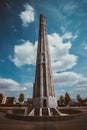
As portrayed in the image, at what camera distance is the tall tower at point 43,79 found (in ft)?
101

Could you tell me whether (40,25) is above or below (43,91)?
above

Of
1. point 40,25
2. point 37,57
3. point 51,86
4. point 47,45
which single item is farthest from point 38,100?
point 40,25

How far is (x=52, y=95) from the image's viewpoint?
107ft

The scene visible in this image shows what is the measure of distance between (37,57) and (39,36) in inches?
267

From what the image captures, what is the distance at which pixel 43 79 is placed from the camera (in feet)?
108

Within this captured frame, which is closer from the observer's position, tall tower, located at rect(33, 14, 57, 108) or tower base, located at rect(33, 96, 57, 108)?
tower base, located at rect(33, 96, 57, 108)

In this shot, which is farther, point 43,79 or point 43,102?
point 43,79

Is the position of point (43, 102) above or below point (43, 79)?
below

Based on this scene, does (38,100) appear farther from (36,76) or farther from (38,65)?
(38,65)

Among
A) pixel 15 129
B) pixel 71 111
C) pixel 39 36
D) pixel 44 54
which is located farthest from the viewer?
pixel 39 36

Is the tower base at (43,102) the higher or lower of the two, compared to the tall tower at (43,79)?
lower

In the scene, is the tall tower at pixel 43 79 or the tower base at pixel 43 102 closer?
Answer: the tower base at pixel 43 102

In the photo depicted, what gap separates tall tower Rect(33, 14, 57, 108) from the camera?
30.8m

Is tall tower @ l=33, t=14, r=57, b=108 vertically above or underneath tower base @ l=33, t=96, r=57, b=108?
above
